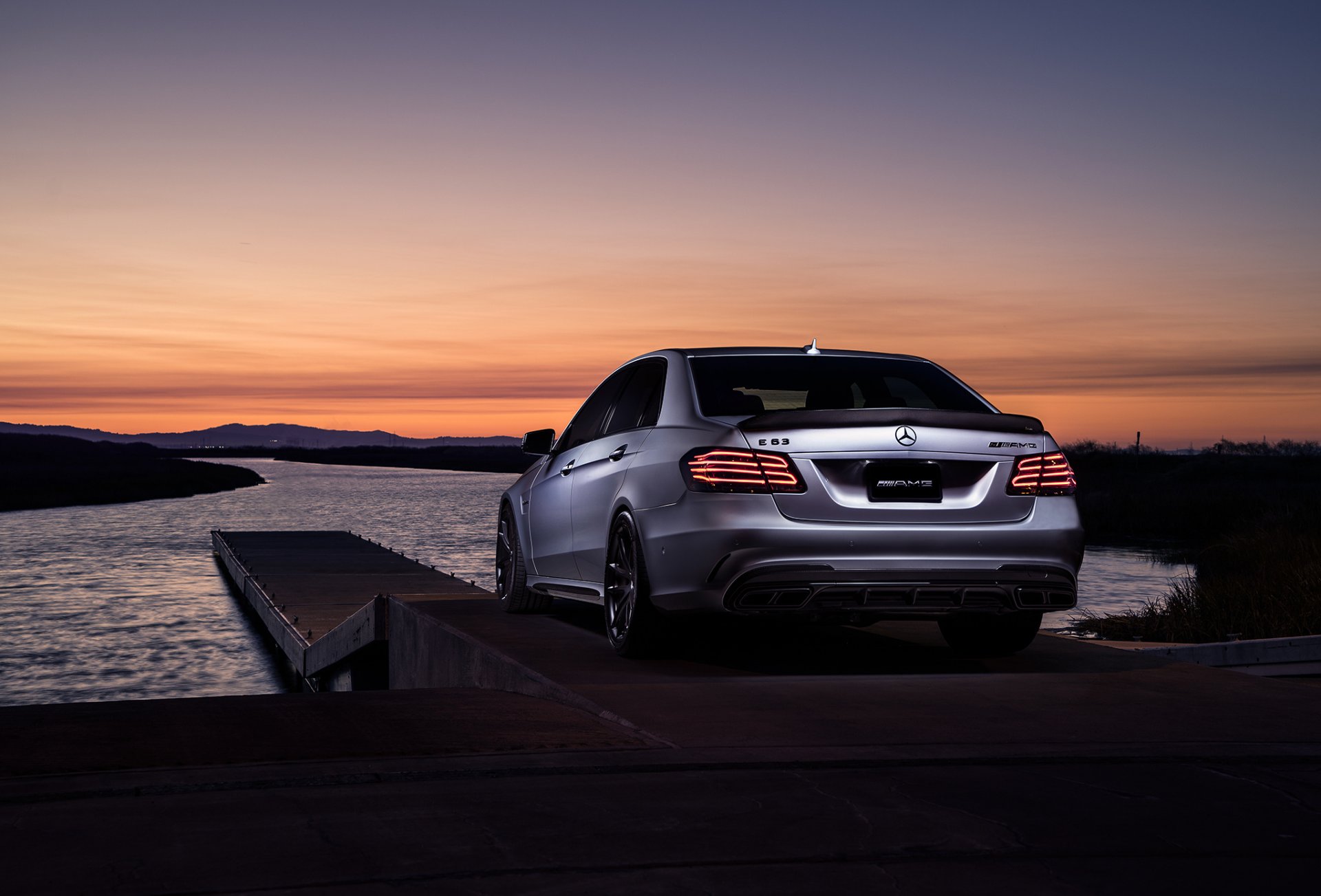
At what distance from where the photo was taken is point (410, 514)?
206 ft

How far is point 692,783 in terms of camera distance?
503 centimetres

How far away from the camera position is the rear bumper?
23.0ft

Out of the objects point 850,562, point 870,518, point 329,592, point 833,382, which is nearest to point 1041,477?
→ point 870,518

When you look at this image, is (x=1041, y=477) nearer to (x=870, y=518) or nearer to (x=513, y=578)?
(x=870, y=518)

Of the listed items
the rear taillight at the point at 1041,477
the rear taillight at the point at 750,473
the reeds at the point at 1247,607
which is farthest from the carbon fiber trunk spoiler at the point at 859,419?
the reeds at the point at 1247,607

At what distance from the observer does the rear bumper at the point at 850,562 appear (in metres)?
7.02

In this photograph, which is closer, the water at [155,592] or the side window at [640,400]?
the side window at [640,400]

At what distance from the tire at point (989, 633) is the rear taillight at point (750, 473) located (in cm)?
205

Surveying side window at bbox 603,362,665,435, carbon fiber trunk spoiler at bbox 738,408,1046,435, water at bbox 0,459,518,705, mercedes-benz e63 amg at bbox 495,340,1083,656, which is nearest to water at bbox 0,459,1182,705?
water at bbox 0,459,518,705

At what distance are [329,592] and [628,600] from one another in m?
17.1

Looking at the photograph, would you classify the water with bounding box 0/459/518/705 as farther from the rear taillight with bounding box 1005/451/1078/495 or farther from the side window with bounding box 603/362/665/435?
the rear taillight with bounding box 1005/451/1078/495

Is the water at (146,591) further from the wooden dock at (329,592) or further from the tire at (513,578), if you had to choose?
the tire at (513,578)

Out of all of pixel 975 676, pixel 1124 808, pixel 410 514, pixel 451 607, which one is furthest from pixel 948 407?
pixel 410 514

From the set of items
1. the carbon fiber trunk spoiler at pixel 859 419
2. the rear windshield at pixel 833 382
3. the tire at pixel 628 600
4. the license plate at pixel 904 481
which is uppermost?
the rear windshield at pixel 833 382
